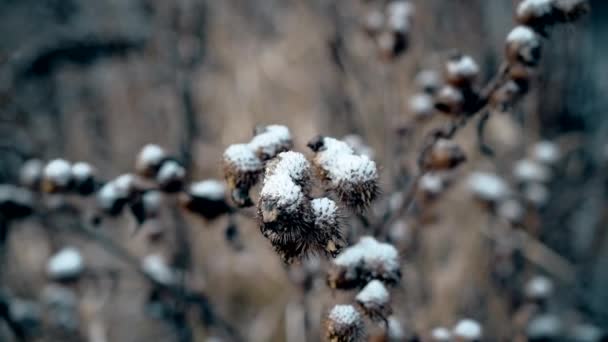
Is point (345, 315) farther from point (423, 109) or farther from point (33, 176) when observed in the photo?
point (33, 176)

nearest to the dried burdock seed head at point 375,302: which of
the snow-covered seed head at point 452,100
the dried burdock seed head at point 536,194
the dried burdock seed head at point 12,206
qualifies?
the snow-covered seed head at point 452,100

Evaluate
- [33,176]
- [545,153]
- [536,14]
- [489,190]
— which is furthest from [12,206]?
[545,153]

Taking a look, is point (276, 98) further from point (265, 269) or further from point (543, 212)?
point (543, 212)

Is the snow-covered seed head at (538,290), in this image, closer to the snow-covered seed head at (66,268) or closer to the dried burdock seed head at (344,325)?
the dried burdock seed head at (344,325)

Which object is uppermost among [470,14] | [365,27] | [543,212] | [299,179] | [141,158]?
[470,14]

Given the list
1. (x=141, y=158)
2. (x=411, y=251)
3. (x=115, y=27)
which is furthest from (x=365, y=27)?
(x=115, y=27)

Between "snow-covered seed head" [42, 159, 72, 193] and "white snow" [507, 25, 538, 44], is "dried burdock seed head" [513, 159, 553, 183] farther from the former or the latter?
"snow-covered seed head" [42, 159, 72, 193]
